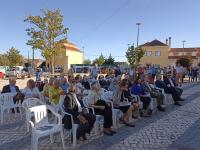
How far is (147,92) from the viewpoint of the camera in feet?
31.4

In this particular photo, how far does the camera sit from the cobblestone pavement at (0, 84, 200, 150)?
5.87m

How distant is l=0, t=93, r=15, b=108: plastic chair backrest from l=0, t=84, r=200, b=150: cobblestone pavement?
476mm

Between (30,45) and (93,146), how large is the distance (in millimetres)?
23033

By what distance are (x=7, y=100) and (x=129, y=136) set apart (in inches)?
153

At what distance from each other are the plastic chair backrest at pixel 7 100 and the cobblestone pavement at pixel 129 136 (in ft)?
1.56

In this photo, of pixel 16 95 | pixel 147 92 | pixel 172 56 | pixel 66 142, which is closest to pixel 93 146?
pixel 66 142

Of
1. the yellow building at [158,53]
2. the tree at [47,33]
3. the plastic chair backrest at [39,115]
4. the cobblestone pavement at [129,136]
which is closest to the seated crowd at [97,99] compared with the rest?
the cobblestone pavement at [129,136]

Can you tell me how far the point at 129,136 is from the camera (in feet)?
21.6

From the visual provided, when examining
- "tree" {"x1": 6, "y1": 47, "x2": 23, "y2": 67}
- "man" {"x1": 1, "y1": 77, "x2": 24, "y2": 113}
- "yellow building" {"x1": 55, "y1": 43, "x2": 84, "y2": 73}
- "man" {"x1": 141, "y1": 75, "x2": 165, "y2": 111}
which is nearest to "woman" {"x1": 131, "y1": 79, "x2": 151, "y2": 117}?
"man" {"x1": 141, "y1": 75, "x2": 165, "y2": 111}

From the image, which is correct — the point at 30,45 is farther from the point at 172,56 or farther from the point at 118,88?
the point at 172,56

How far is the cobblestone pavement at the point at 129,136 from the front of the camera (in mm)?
5867

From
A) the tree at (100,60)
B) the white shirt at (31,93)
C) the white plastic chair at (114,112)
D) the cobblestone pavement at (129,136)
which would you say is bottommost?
the cobblestone pavement at (129,136)

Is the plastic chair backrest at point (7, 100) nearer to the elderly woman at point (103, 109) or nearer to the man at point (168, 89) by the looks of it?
the elderly woman at point (103, 109)

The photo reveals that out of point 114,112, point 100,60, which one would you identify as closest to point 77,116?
point 114,112
